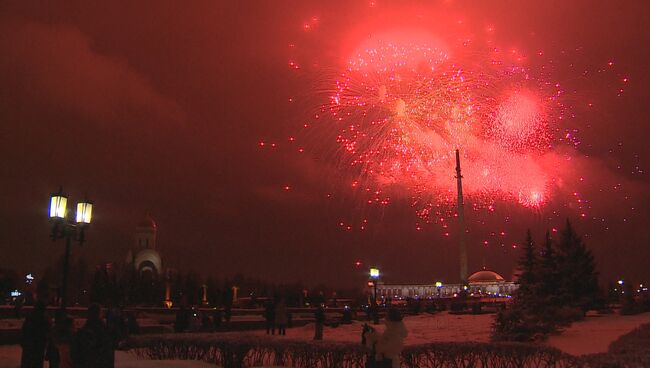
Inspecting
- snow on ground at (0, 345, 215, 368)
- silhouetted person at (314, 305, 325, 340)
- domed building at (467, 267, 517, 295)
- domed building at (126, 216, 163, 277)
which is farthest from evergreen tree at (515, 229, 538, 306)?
domed building at (467, 267, 517, 295)

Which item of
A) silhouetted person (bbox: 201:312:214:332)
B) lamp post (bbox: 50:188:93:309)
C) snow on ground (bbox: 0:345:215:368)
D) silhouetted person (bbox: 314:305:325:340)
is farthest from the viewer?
silhouetted person (bbox: 201:312:214:332)

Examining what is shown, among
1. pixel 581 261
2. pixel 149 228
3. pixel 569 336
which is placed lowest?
pixel 569 336

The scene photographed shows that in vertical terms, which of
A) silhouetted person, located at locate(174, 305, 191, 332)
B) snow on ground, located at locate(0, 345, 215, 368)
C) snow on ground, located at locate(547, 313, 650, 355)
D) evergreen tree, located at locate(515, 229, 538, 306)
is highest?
evergreen tree, located at locate(515, 229, 538, 306)

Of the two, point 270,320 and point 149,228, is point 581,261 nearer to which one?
point 270,320

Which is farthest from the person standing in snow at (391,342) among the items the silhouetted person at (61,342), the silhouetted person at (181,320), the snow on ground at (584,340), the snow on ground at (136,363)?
the silhouetted person at (181,320)

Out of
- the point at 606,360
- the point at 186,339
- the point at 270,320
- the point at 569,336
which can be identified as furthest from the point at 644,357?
the point at 270,320

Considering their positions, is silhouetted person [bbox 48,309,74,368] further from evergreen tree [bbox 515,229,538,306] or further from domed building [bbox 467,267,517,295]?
domed building [bbox 467,267,517,295]

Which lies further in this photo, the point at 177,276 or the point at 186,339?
the point at 177,276
